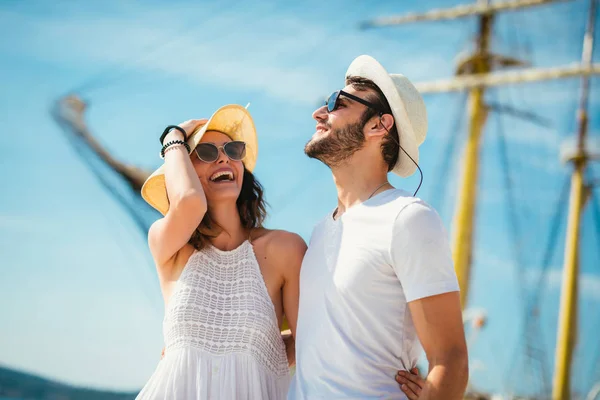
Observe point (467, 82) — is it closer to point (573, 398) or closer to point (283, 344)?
point (573, 398)

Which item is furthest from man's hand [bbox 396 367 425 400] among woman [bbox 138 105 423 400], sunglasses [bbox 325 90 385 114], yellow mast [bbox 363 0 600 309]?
yellow mast [bbox 363 0 600 309]

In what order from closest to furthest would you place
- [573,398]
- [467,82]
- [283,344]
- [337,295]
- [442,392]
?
[442,392] < [337,295] < [283,344] < [467,82] < [573,398]

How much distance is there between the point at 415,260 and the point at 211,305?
3.75 ft

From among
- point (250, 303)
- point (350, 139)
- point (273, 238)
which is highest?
point (350, 139)

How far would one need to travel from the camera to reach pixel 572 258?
32.5 meters

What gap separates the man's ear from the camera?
357cm

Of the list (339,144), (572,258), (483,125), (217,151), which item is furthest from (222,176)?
(572,258)

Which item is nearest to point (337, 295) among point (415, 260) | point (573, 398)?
point (415, 260)

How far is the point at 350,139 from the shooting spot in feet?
11.8

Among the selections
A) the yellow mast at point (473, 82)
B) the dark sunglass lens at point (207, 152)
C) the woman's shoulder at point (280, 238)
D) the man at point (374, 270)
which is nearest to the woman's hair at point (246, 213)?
the woman's shoulder at point (280, 238)

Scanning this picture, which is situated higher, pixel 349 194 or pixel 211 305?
pixel 349 194

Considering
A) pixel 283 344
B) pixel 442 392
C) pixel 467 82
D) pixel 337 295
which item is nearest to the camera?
pixel 442 392

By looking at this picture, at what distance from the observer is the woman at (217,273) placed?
349cm

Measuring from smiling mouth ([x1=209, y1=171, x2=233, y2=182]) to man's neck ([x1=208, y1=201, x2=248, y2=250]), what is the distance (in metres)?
0.12
